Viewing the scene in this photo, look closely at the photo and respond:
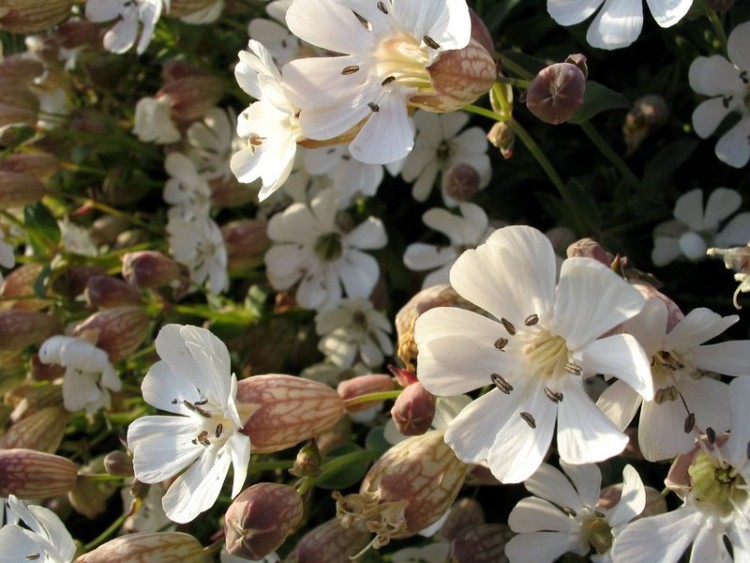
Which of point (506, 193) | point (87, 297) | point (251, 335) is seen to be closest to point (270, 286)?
point (251, 335)

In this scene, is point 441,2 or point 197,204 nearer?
point 441,2

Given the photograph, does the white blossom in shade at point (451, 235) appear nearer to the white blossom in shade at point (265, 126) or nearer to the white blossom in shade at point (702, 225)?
the white blossom in shade at point (702, 225)

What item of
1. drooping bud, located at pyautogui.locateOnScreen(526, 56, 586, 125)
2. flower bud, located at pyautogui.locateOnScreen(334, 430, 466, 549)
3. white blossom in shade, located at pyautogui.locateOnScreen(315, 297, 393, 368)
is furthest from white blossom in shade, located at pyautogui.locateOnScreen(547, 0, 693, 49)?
white blossom in shade, located at pyautogui.locateOnScreen(315, 297, 393, 368)

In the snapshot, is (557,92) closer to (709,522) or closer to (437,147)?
(709,522)

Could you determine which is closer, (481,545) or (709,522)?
(709,522)

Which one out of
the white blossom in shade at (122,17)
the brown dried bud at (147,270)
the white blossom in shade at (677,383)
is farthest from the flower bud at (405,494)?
the white blossom in shade at (122,17)

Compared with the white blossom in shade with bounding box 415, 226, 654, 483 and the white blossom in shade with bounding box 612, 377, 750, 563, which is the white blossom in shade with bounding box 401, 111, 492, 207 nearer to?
the white blossom in shade with bounding box 415, 226, 654, 483

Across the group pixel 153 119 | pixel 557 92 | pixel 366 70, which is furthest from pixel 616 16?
pixel 153 119

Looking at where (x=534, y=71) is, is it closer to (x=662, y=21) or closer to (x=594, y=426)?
(x=662, y=21)
